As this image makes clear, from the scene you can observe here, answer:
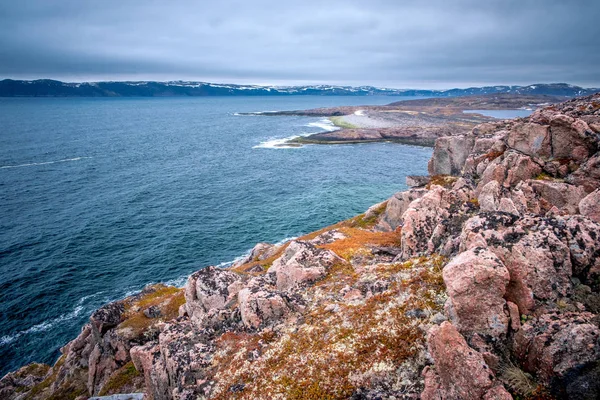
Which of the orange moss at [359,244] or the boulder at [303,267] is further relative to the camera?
the orange moss at [359,244]

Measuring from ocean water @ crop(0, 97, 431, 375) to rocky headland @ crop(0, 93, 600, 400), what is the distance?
32.5 m

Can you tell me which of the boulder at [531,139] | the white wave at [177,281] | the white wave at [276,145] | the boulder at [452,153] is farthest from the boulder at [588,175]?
the white wave at [276,145]

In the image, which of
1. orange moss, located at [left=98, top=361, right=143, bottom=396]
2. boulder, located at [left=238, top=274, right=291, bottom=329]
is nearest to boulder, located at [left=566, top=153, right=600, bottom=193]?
boulder, located at [left=238, top=274, right=291, bottom=329]

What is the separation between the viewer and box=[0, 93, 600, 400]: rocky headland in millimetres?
11609

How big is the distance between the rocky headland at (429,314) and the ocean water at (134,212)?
32546 mm

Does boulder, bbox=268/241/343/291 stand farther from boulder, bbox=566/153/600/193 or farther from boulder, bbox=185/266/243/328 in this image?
boulder, bbox=566/153/600/193

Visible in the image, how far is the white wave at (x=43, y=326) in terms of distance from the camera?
4906 centimetres

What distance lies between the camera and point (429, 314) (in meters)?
15.6

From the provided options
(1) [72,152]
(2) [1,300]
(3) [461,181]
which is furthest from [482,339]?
(1) [72,152]

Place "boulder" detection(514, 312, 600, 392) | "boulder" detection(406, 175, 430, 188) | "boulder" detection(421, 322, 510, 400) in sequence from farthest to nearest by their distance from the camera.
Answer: "boulder" detection(406, 175, 430, 188) → "boulder" detection(421, 322, 510, 400) → "boulder" detection(514, 312, 600, 392)

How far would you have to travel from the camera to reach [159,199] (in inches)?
3826

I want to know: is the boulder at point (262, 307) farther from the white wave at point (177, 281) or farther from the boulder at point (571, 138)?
the white wave at point (177, 281)

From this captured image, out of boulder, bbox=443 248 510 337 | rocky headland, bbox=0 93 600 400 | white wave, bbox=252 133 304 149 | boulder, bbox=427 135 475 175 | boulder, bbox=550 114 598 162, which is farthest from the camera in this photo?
white wave, bbox=252 133 304 149

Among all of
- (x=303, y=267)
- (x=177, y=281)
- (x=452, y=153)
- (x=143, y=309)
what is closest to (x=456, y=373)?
(x=303, y=267)
